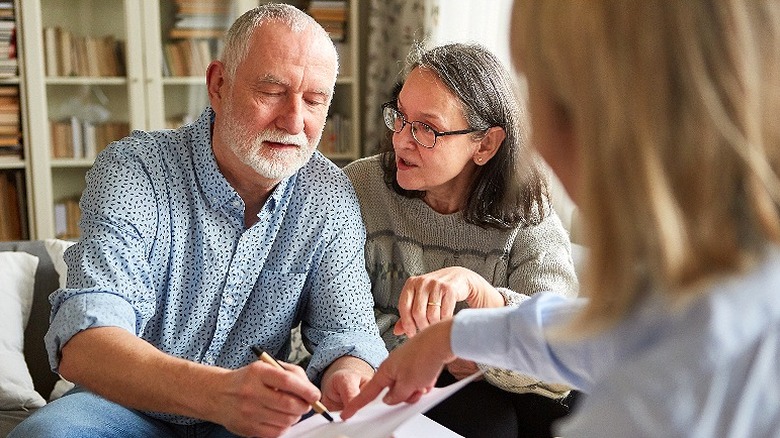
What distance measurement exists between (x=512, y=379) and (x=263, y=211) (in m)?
0.58

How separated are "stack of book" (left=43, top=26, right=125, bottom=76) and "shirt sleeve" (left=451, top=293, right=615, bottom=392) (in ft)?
11.5

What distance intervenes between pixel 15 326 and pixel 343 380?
998mm

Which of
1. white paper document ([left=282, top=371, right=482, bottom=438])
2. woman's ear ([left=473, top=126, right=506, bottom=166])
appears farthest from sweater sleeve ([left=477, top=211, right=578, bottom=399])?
white paper document ([left=282, top=371, right=482, bottom=438])

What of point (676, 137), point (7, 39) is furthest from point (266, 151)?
point (7, 39)

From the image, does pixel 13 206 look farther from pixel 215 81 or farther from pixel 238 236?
pixel 238 236

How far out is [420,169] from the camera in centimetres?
188

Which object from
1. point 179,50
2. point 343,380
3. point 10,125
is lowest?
point 343,380

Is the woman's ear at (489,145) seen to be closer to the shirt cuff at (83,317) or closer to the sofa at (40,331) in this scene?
the shirt cuff at (83,317)

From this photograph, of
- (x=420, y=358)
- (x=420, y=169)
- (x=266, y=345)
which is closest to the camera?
(x=420, y=358)

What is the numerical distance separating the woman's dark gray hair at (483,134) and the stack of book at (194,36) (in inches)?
95.5

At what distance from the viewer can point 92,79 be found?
13.3 feet

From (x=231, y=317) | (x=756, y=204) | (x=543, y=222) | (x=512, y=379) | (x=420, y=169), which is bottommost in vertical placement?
(x=512, y=379)

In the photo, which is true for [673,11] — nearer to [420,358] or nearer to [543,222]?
[420,358]

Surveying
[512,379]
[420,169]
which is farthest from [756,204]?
[420,169]
